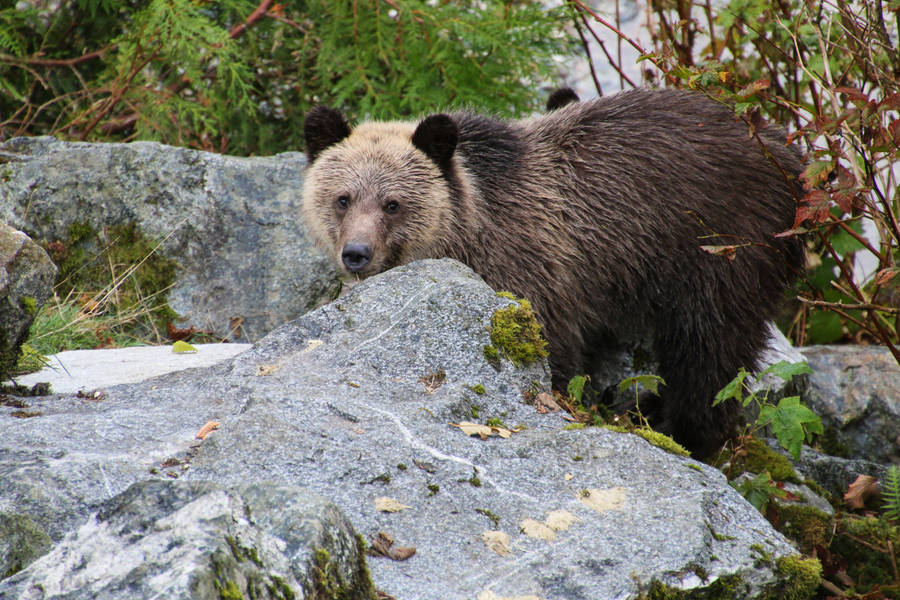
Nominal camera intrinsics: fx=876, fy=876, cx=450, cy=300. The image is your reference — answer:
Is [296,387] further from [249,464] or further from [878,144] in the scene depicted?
[878,144]

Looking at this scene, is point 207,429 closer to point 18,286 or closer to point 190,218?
point 18,286

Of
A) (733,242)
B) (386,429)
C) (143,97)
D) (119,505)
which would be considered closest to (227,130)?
(143,97)

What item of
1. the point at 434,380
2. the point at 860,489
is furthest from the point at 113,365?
the point at 860,489

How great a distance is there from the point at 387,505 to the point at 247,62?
650 centimetres

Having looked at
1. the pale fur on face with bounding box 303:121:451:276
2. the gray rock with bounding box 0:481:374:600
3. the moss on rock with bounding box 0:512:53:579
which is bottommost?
the moss on rock with bounding box 0:512:53:579

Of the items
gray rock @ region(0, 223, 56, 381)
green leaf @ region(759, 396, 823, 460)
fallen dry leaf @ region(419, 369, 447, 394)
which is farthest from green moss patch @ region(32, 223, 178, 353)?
green leaf @ region(759, 396, 823, 460)

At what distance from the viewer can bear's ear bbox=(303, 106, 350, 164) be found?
19.6ft

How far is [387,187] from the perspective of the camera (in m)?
5.77

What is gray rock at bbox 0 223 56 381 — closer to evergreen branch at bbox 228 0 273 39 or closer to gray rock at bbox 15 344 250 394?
gray rock at bbox 15 344 250 394

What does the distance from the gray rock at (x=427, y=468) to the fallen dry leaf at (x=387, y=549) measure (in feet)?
0.08

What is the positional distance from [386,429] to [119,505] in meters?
1.39

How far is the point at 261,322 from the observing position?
22.6 ft

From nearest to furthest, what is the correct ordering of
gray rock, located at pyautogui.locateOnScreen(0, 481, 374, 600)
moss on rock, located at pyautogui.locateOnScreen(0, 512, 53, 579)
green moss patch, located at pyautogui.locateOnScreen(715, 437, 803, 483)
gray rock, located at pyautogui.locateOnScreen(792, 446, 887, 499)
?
gray rock, located at pyautogui.locateOnScreen(0, 481, 374, 600) → moss on rock, located at pyautogui.locateOnScreen(0, 512, 53, 579) → green moss patch, located at pyautogui.locateOnScreen(715, 437, 803, 483) → gray rock, located at pyautogui.locateOnScreen(792, 446, 887, 499)

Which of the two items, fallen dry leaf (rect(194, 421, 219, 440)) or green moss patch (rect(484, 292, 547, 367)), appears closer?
fallen dry leaf (rect(194, 421, 219, 440))
